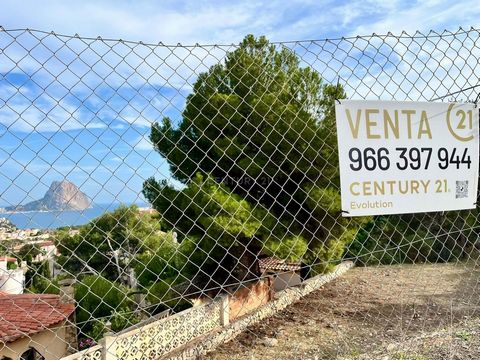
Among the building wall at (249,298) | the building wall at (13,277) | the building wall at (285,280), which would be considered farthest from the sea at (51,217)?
the building wall at (285,280)

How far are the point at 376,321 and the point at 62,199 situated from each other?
5215 millimetres

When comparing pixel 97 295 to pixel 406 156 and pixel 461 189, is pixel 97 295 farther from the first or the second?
pixel 461 189

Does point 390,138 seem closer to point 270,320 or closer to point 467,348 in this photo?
point 467,348

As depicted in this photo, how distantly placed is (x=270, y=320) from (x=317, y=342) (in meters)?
1.75

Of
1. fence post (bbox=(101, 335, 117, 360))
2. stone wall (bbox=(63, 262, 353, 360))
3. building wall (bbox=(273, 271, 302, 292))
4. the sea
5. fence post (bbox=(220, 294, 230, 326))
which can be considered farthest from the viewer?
building wall (bbox=(273, 271, 302, 292))

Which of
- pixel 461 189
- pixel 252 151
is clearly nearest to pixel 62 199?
pixel 461 189

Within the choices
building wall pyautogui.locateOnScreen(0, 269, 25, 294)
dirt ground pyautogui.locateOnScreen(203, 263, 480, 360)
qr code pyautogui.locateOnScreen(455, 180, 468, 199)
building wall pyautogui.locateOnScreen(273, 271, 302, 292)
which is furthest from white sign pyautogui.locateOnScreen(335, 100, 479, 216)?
building wall pyautogui.locateOnScreen(273, 271, 302, 292)

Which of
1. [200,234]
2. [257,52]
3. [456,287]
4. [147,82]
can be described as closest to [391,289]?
[456,287]

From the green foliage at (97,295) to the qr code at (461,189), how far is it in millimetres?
1598

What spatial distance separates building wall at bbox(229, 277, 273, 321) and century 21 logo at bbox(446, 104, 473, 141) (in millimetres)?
5239

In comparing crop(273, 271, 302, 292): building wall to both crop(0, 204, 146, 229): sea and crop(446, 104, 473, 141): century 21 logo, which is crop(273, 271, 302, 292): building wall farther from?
crop(0, 204, 146, 229): sea

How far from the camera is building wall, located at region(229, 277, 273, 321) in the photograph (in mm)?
6734

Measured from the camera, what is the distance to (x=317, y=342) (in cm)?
509

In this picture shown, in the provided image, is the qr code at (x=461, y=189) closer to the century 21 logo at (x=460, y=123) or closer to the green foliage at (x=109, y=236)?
the century 21 logo at (x=460, y=123)
